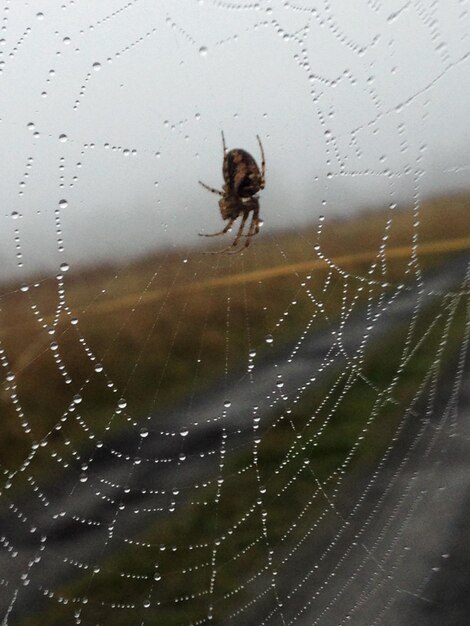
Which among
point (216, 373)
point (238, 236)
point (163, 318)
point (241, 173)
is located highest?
point (241, 173)

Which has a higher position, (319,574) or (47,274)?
(47,274)

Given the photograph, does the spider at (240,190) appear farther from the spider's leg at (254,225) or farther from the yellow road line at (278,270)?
the yellow road line at (278,270)

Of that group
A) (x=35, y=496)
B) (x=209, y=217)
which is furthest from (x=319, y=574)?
A: (x=209, y=217)

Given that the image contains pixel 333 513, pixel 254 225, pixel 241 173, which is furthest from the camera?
pixel 333 513

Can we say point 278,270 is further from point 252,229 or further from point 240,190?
point 240,190

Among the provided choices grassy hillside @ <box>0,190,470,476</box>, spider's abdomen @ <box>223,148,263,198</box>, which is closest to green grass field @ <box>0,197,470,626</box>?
grassy hillside @ <box>0,190,470,476</box>

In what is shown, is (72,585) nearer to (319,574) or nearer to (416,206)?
(319,574)

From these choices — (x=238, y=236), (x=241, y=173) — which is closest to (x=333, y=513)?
(x=238, y=236)

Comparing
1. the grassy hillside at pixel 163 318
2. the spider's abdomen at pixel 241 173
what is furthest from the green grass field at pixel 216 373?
the spider's abdomen at pixel 241 173
